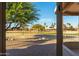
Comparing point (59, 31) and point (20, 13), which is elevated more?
point (20, 13)

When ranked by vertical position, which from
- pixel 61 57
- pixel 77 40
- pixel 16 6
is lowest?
pixel 61 57

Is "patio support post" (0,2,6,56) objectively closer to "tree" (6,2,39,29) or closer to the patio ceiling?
"tree" (6,2,39,29)

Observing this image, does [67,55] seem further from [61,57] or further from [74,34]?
[74,34]

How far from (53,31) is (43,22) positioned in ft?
0.72

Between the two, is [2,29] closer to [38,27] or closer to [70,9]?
[38,27]

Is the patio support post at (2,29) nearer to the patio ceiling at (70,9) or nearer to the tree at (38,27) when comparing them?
the tree at (38,27)

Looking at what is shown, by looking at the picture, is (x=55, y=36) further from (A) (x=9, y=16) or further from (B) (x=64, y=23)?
(A) (x=9, y=16)

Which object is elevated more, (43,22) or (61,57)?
(43,22)

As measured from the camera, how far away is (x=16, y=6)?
426 centimetres

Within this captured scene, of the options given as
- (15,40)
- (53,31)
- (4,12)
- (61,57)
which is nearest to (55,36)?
(53,31)

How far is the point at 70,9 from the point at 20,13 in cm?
81

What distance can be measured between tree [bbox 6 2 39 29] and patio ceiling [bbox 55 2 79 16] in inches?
16.0

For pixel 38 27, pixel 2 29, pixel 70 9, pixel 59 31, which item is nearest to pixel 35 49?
pixel 38 27

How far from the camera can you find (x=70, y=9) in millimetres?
4254
